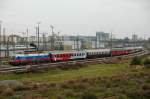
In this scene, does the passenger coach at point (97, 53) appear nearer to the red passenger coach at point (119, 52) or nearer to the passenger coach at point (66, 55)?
the passenger coach at point (66, 55)

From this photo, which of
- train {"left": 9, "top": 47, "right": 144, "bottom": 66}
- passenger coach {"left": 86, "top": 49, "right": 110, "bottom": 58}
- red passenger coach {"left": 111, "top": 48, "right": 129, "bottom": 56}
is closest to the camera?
train {"left": 9, "top": 47, "right": 144, "bottom": 66}

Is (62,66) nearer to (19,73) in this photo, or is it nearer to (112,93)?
(19,73)

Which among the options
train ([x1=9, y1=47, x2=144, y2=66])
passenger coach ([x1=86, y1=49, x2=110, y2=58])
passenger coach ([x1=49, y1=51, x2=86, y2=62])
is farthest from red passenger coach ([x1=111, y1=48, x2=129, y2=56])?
passenger coach ([x1=49, y1=51, x2=86, y2=62])

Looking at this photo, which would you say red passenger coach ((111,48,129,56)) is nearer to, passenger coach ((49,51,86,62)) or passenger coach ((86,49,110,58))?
passenger coach ((86,49,110,58))

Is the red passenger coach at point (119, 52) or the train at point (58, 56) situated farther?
the red passenger coach at point (119, 52)

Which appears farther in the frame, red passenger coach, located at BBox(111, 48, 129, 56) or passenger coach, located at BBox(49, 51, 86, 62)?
red passenger coach, located at BBox(111, 48, 129, 56)

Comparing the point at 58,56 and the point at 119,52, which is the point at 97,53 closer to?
the point at 119,52

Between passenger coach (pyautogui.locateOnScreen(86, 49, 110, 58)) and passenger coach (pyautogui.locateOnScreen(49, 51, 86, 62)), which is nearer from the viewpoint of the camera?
passenger coach (pyautogui.locateOnScreen(49, 51, 86, 62))

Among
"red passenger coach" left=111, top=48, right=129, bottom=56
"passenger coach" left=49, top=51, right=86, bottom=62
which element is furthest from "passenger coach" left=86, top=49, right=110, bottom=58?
"red passenger coach" left=111, top=48, right=129, bottom=56

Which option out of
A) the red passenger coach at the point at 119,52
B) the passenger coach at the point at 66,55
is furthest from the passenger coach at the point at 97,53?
the red passenger coach at the point at 119,52

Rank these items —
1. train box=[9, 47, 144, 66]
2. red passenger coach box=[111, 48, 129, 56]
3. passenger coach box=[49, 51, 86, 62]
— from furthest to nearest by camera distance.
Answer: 1. red passenger coach box=[111, 48, 129, 56]
2. passenger coach box=[49, 51, 86, 62]
3. train box=[9, 47, 144, 66]

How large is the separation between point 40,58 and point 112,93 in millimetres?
28614

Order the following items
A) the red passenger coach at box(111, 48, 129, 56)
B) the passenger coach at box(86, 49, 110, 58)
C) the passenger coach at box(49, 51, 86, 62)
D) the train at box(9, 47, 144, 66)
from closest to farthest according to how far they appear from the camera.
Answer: the train at box(9, 47, 144, 66) < the passenger coach at box(49, 51, 86, 62) < the passenger coach at box(86, 49, 110, 58) < the red passenger coach at box(111, 48, 129, 56)

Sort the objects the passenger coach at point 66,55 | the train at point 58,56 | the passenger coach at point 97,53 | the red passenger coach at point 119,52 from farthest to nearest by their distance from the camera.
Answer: the red passenger coach at point 119,52 → the passenger coach at point 97,53 → the passenger coach at point 66,55 → the train at point 58,56
